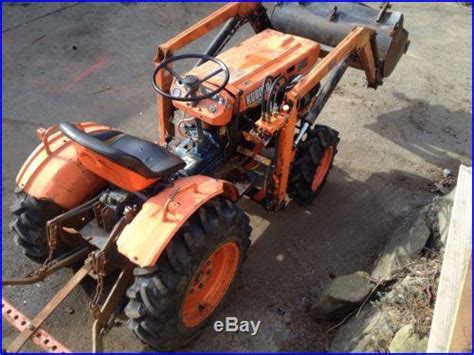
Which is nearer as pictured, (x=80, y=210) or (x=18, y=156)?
(x=80, y=210)

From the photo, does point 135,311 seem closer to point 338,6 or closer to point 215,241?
point 215,241

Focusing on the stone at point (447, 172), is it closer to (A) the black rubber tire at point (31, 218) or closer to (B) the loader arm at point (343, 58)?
(B) the loader arm at point (343, 58)

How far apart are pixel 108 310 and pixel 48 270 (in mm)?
486

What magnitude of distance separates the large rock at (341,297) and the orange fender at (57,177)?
1.81m

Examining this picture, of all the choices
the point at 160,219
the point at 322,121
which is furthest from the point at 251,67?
the point at 322,121

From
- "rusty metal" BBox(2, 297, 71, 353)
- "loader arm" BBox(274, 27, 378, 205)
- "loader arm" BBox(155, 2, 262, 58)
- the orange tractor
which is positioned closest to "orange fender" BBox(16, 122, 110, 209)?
the orange tractor

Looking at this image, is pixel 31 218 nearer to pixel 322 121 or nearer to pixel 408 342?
pixel 408 342

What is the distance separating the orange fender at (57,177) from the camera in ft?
10.7

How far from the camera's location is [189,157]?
3.80 m

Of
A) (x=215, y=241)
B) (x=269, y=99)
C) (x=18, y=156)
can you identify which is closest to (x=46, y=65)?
(x=18, y=156)

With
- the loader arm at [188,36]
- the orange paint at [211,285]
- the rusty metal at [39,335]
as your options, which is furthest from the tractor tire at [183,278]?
the loader arm at [188,36]

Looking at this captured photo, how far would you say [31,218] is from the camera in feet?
10.9

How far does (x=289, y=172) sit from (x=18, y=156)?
2872mm

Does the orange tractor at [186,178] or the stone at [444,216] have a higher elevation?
the orange tractor at [186,178]
